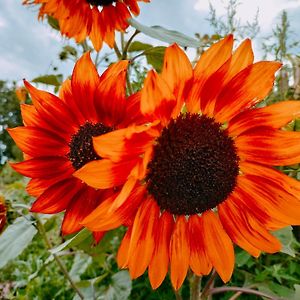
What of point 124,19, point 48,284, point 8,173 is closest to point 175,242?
point 124,19

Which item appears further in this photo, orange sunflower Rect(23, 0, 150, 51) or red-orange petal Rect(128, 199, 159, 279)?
orange sunflower Rect(23, 0, 150, 51)

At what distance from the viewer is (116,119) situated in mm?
524

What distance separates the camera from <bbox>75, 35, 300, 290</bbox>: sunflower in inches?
17.5

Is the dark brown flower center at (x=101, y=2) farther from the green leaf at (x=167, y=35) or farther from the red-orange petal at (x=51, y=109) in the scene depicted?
the red-orange petal at (x=51, y=109)

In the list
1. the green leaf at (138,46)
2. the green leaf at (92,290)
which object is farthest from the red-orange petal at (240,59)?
the green leaf at (92,290)

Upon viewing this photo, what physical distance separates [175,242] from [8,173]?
A: 152 inches

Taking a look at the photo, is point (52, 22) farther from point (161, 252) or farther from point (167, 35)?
point (161, 252)

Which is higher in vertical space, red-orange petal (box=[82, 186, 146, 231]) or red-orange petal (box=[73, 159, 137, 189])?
red-orange petal (box=[73, 159, 137, 189])

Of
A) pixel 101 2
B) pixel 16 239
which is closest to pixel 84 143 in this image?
pixel 16 239

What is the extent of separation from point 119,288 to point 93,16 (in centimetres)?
63

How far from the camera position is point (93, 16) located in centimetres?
96

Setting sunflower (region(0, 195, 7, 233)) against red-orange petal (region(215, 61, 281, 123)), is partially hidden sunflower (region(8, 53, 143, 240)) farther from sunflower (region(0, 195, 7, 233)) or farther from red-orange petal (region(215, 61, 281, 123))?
sunflower (region(0, 195, 7, 233))

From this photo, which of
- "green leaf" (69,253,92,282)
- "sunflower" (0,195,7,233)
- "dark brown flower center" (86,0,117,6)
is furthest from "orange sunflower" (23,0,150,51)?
"green leaf" (69,253,92,282)

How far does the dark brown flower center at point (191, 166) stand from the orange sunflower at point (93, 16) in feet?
1.50
